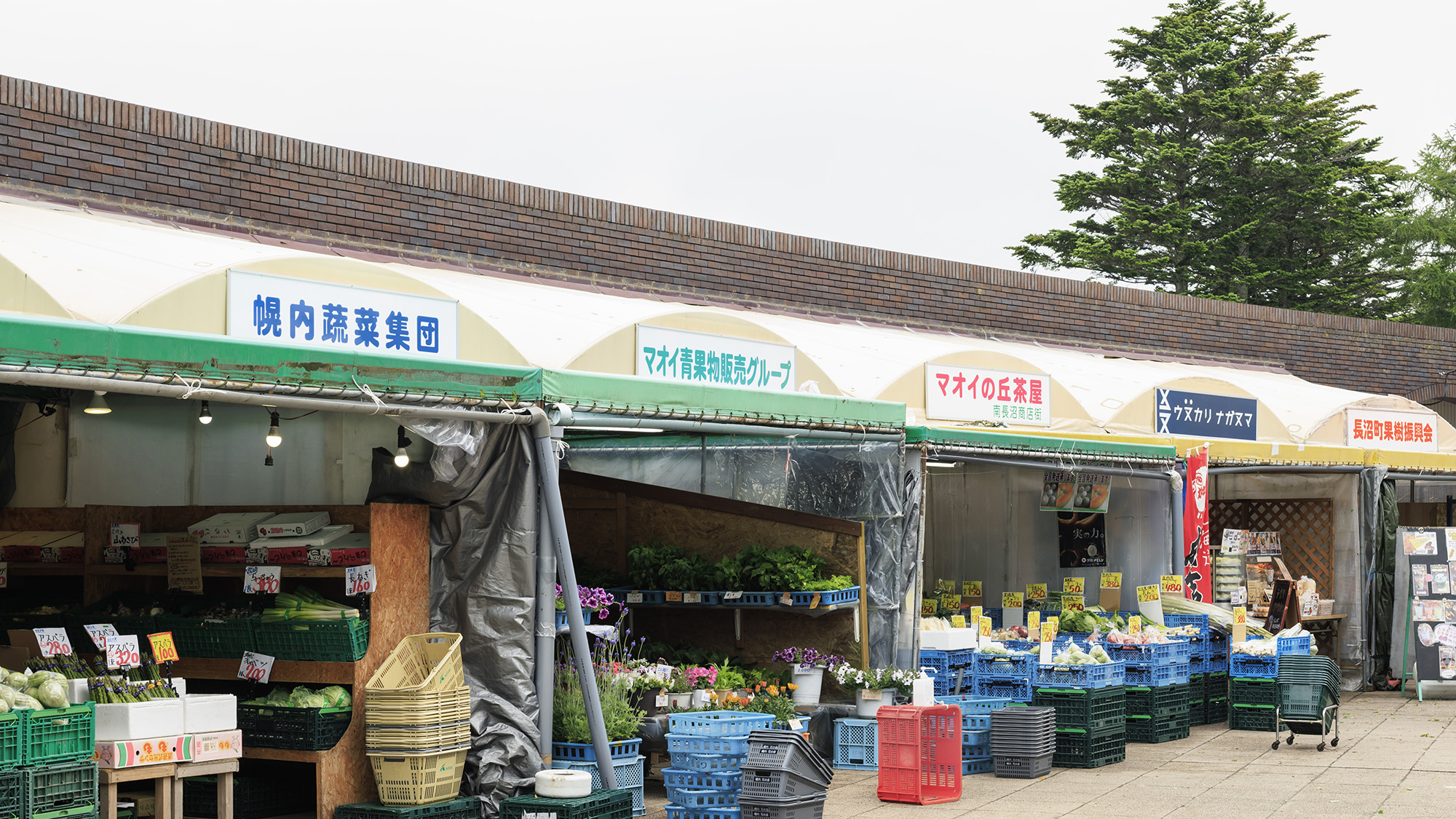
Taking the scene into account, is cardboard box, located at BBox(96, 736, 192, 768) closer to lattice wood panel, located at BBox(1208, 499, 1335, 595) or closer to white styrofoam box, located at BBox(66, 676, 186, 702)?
white styrofoam box, located at BBox(66, 676, 186, 702)

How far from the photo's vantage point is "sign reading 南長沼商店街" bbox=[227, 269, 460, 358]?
9.12 metres

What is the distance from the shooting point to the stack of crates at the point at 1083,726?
34.8ft

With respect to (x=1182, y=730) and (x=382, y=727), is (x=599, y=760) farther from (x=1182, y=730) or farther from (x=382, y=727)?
(x=1182, y=730)

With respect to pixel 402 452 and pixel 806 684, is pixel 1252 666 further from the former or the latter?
pixel 402 452

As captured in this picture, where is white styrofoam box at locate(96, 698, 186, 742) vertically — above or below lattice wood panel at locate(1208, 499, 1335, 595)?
below

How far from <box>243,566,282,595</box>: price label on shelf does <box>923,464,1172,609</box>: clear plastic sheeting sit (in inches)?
319

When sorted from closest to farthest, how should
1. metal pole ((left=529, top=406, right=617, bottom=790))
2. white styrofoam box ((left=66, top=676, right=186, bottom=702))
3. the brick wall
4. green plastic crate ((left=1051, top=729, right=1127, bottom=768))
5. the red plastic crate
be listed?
white styrofoam box ((left=66, top=676, right=186, bottom=702)), metal pole ((left=529, top=406, right=617, bottom=790)), the red plastic crate, green plastic crate ((left=1051, top=729, right=1127, bottom=768)), the brick wall

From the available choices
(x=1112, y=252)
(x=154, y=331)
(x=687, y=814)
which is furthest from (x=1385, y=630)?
(x=1112, y=252)

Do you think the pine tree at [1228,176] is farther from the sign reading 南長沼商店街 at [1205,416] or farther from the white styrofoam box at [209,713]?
the white styrofoam box at [209,713]

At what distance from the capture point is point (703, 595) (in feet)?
35.5

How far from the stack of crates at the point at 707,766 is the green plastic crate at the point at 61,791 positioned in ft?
10.4

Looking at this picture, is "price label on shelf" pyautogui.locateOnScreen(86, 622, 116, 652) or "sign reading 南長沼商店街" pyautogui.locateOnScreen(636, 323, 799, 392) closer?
"price label on shelf" pyautogui.locateOnScreen(86, 622, 116, 652)

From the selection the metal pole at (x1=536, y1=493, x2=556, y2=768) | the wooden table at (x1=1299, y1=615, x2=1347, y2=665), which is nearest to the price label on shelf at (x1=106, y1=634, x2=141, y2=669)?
the metal pole at (x1=536, y1=493, x2=556, y2=768)

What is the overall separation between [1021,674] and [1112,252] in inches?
1078
